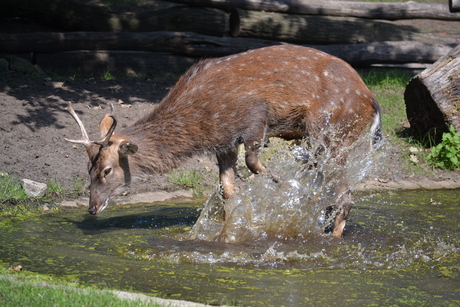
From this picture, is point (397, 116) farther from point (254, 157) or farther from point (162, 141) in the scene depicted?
point (162, 141)

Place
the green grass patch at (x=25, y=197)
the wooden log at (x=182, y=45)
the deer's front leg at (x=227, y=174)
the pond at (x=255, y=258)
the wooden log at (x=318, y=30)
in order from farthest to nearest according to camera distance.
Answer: the wooden log at (x=318, y=30) → the wooden log at (x=182, y=45) → the deer's front leg at (x=227, y=174) → the green grass patch at (x=25, y=197) → the pond at (x=255, y=258)

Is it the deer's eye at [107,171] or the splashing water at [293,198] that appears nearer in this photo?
the splashing water at [293,198]

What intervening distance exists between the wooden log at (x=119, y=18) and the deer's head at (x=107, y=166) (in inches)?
245

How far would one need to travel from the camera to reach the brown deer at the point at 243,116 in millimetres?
6227

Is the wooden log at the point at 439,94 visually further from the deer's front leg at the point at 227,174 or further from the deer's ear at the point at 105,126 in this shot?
the deer's ear at the point at 105,126

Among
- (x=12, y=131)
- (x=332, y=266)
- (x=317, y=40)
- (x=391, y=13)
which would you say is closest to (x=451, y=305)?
(x=332, y=266)

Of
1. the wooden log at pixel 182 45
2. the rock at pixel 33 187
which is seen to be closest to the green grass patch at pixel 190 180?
the rock at pixel 33 187

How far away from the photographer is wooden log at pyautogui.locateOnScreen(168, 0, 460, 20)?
1245cm

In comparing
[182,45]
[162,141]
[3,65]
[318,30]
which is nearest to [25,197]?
[162,141]

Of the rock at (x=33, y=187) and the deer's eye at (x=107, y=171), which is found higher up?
the deer's eye at (x=107, y=171)

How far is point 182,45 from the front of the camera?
11883 millimetres

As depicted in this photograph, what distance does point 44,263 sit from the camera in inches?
192

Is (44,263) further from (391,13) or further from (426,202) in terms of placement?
(391,13)

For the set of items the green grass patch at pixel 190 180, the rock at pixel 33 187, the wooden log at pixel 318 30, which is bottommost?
the green grass patch at pixel 190 180
